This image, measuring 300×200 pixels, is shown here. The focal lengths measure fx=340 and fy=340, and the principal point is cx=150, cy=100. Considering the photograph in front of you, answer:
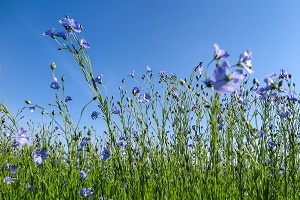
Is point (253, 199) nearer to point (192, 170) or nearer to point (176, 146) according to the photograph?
point (192, 170)

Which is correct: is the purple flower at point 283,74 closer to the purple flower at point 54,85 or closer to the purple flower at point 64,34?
the purple flower at point 64,34

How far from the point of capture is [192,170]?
9.71ft

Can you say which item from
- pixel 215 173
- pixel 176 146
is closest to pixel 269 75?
pixel 215 173

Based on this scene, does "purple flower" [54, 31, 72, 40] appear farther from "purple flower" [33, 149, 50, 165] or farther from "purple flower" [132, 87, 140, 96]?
"purple flower" [33, 149, 50, 165]

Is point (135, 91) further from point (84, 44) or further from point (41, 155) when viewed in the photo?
point (41, 155)

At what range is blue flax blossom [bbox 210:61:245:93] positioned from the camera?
49.4 inches

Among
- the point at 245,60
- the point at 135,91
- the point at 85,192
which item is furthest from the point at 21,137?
the point at 245,60

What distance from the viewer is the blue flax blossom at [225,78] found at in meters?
1.25

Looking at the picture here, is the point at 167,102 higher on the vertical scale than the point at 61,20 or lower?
lower

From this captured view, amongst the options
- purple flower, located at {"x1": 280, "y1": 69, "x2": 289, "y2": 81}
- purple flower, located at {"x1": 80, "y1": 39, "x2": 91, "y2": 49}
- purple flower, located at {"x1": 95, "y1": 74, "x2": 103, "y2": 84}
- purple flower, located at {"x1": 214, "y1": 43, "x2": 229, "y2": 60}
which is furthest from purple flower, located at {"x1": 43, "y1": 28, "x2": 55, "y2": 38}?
purple flower, located at {"x1": 280, "y1": 69, "x2": 289, "y2": 81}

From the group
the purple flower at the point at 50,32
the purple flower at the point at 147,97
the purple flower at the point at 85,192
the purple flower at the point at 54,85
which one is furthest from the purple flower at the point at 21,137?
the purple flower at the point at 147,97

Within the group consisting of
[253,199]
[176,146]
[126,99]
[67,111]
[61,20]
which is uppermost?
[61,20]

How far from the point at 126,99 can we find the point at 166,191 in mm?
1009

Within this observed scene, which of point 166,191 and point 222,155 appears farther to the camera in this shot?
point 222,155
